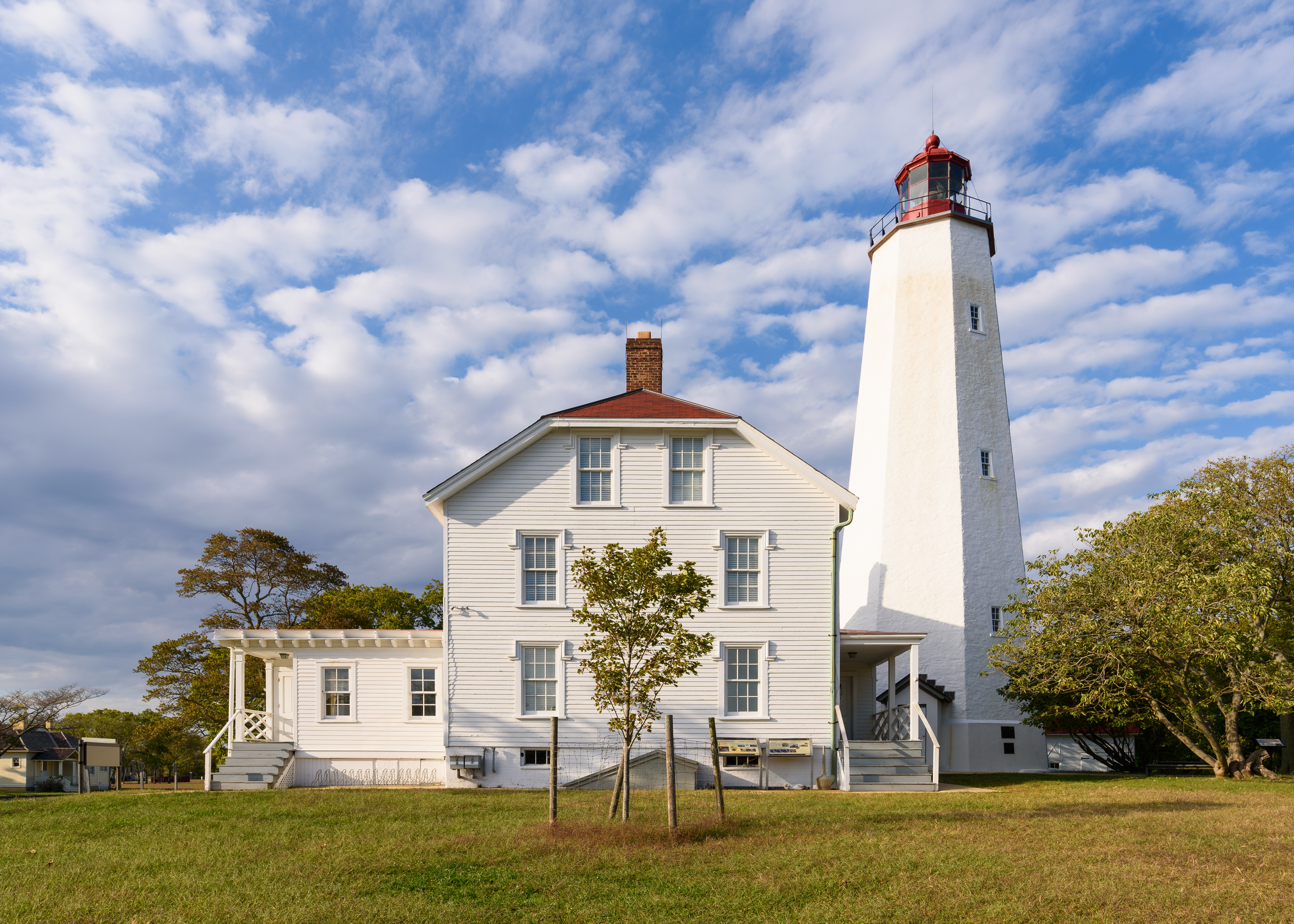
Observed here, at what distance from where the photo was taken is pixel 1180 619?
19406mm

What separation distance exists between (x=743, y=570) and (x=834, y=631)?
100 inches

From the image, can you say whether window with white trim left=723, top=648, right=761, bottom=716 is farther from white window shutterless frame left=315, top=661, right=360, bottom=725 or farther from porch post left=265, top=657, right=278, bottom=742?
porch post left=265, top=657, right=278, bottom=742

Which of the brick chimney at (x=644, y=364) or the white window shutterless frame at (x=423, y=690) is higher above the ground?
the brick chimney at (x=644, y=364)

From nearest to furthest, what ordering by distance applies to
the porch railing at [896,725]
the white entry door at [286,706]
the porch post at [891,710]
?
the white entry door at [286,706] → the porch railing at [896,725] → the porch post at [891,710]

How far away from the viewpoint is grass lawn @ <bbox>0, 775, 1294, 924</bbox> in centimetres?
780

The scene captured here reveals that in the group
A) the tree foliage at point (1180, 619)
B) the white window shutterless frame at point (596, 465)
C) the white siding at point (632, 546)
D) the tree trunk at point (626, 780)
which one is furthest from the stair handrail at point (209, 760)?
the tree foliage at point (1180, 619)

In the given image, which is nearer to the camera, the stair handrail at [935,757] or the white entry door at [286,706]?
the stair handrail at [935,757]

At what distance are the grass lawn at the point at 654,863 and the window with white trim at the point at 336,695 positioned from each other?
5.29 meters

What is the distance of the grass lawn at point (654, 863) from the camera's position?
307 inches

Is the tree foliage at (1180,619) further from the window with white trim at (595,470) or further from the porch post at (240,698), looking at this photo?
the porch post at (240,698)

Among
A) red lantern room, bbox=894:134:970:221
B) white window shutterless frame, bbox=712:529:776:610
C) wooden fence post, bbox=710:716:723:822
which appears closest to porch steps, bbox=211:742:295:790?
white window shutterless frame, bbox=712:529:776:610

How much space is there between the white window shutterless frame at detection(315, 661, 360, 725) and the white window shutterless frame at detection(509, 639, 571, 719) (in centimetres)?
406

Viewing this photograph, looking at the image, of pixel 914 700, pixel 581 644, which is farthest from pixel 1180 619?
pixel 581 644

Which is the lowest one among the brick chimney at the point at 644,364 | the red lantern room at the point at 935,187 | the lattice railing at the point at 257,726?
the lattice railing at the point at 257,726
